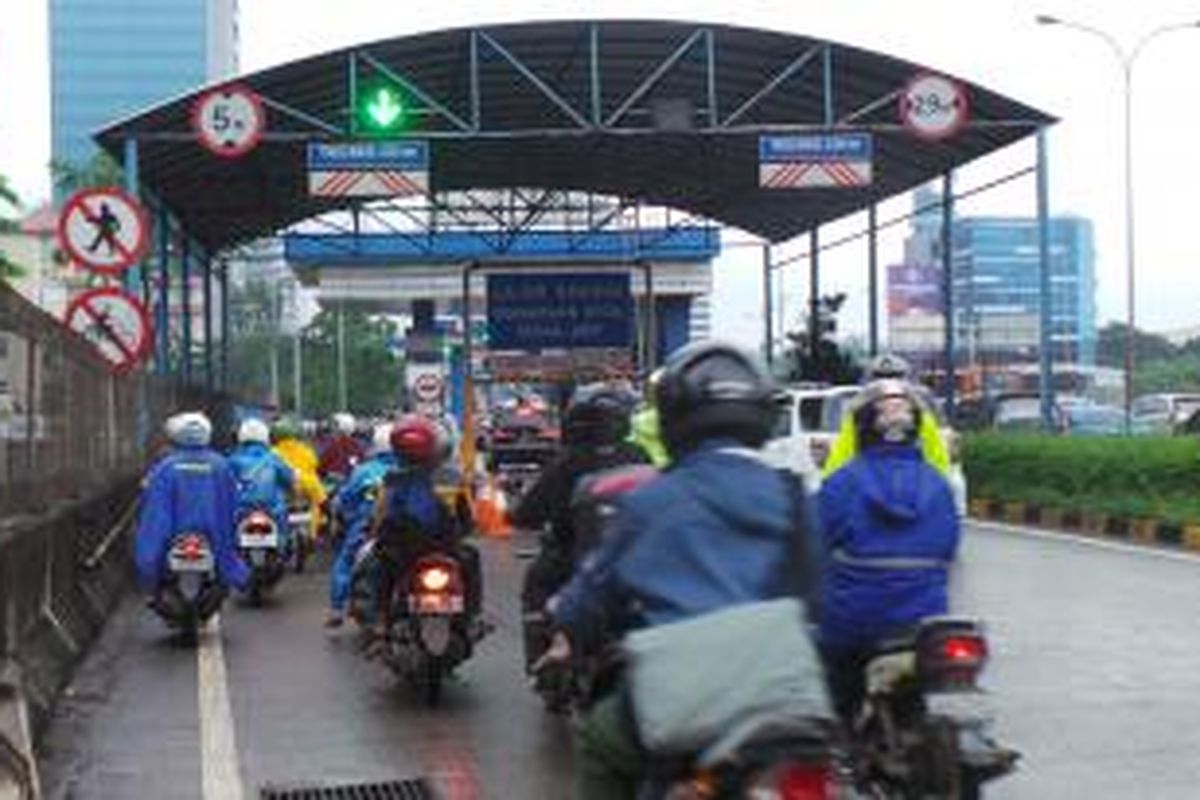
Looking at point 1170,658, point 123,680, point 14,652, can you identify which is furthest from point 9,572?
point 1170,658

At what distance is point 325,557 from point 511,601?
5.11m

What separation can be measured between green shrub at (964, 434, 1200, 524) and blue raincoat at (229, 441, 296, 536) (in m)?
9.54

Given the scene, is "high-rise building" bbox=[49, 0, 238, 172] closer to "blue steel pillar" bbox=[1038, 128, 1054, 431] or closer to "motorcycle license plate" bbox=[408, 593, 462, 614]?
"blue steel pillar" bbox=[1038, 128, 1054, 431]

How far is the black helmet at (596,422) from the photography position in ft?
31.7

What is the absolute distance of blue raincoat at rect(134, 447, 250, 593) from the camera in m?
13.8

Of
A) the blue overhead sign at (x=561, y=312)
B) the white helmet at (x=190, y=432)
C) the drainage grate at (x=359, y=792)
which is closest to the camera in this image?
the drainage grate at (x=359, y=792)

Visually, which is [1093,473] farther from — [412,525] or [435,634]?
[435,634]

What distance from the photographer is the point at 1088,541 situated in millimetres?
22547

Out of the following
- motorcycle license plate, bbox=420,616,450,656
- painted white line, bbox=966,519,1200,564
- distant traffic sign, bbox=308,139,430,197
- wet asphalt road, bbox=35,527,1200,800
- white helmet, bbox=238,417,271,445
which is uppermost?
distant traffic sign, bbox=308,139,430,197

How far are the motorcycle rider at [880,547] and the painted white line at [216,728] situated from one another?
2935 millimetres

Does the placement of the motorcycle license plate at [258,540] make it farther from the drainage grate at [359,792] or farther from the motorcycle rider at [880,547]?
the motorcycle rider at [880,547]

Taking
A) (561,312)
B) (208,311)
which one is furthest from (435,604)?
(208,311)

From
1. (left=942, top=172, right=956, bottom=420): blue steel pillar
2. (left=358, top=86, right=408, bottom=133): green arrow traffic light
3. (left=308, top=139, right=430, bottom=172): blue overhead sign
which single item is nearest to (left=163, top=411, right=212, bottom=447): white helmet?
(left=358, top=86, right=408, bottom=133): green arrow traffic light

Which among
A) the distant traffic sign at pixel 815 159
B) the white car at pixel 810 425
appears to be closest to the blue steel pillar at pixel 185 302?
the distant traffic sign at pixel 815 159
